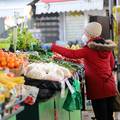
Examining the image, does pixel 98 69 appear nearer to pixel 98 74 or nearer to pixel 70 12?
pixel 98 74

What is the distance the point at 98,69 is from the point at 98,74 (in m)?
0.07

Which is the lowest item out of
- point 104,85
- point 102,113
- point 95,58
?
point 102,113

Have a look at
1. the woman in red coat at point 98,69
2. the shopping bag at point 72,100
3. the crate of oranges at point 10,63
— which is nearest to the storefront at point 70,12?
the woman in red coat at point 98,69

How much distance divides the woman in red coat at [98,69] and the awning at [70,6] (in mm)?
5393

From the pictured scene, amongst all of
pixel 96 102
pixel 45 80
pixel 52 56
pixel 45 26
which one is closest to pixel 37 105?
pixel 45 80

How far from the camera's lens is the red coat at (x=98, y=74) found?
19.1 ft

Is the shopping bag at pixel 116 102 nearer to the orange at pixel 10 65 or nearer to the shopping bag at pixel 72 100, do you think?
the shopping bag at pixel 72 100

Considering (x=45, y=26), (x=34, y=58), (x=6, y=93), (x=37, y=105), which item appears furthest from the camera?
(x=45, y=26)

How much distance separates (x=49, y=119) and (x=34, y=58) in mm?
1073

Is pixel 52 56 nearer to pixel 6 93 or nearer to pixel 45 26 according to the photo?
pixel 6 93

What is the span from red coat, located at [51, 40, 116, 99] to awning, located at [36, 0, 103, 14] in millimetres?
5442

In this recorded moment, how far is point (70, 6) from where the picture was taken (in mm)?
11547

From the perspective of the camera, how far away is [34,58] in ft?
16.8

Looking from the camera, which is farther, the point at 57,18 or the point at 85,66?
the point at 57,18
